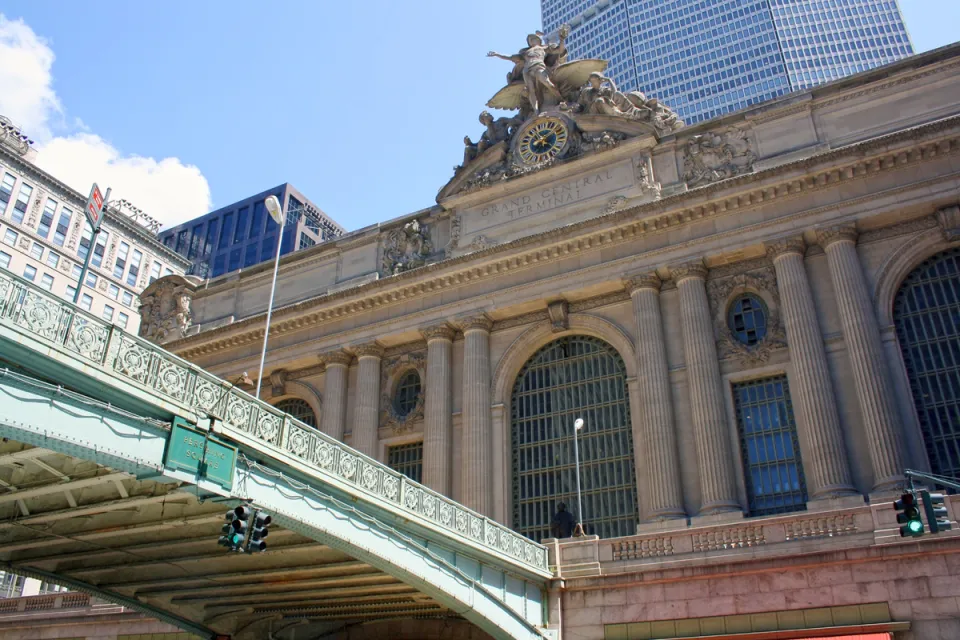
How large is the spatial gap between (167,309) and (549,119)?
947 inches

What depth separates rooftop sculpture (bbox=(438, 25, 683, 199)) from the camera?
117ft

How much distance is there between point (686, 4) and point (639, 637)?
124 m

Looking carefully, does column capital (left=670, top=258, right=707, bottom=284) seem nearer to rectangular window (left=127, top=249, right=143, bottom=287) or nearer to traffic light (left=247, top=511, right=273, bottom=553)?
traffic light (left=247, top=511, right=273, bottom=553)

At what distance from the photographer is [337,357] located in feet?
126

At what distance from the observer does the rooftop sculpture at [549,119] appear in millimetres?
35594

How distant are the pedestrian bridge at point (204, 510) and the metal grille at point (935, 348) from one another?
509 inches

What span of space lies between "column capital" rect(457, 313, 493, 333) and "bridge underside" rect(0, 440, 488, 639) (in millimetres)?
12108

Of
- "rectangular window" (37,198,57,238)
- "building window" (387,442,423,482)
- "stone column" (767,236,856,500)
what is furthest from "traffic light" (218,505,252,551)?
"rectangular window" (37,198,57,238)

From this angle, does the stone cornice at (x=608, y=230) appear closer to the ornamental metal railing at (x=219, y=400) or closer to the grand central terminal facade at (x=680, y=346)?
the grand central terminal facade at (x=680, y=346)

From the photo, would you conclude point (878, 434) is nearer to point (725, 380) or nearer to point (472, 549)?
point (725, 380)

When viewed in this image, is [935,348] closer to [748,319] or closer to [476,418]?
[748,319]

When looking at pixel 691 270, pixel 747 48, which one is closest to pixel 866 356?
pixel 691 270

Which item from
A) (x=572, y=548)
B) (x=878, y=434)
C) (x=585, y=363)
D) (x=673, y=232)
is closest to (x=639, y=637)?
(x=572, y=548)

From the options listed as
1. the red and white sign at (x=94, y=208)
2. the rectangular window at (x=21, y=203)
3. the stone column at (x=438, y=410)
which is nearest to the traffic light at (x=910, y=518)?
the stone column at (x=438, y=410)
